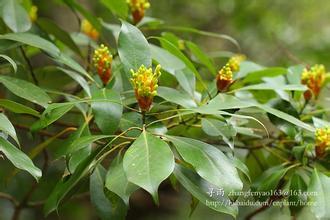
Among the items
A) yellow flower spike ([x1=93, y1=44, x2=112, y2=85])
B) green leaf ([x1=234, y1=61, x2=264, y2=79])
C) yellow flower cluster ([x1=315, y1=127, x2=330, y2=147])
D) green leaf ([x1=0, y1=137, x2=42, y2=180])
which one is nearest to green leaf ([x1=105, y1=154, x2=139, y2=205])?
green leaf ([x1=0, y1=137, x2=42, y2=180])

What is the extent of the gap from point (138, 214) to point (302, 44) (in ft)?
4.25

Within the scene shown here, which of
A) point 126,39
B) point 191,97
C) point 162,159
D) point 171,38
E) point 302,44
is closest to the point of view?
point 162,159

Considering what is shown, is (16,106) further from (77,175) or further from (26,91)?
(77,175)

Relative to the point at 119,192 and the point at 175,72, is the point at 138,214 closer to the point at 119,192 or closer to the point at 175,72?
the point at 175,72

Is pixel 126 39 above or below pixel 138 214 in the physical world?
above

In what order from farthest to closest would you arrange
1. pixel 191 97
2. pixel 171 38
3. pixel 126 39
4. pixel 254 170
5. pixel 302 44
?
pixel 302 44
pixel 254 170
pixel 171 38
pixel 191 97
pixel 126 39

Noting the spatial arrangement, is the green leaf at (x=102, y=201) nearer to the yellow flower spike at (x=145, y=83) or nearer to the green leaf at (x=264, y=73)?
the yellow flower spike at (x=145, y=83)

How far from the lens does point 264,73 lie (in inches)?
45.2

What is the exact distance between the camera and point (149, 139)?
76 centimetres

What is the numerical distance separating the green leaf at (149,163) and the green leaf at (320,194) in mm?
287

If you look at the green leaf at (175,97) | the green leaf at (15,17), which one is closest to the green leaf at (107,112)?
the green leaf at (175,97)

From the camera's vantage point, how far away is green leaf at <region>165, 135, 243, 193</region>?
746 mm

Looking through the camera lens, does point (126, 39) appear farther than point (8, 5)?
No

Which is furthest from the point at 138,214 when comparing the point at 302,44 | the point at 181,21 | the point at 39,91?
the point at 39,91
